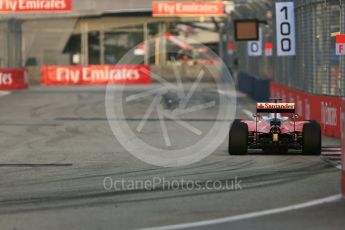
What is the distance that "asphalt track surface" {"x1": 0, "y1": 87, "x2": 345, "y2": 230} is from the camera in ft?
28.9

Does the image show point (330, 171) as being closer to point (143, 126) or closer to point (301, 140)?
point (301, 140)

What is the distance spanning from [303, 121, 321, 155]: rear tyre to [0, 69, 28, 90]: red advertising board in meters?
33.6

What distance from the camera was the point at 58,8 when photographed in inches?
1673

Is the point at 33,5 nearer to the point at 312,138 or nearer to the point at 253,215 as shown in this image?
the point at 312,138

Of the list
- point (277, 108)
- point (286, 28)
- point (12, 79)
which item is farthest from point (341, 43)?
point (12, 79)

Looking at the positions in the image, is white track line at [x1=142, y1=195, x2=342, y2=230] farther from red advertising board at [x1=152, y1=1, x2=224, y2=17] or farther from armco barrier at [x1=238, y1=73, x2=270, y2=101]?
red advertising board at [x1=152, y1=1, x2=224, y2=17]

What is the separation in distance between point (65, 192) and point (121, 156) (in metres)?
4.44

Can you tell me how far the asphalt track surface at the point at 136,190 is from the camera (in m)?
8.82

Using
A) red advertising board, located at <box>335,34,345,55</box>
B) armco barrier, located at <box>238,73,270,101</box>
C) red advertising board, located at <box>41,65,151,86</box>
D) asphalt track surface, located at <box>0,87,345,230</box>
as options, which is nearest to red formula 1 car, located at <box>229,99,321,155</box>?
asphalt track surface, located at <box>0,87,345,230</box>

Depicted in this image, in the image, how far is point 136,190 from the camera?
1090 centimetres

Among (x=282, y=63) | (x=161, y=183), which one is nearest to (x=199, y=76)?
(x=282, y=63)

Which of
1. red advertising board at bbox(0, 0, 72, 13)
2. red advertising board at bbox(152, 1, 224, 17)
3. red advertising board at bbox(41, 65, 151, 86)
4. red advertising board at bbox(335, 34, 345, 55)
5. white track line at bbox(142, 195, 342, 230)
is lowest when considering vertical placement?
white track line at bbox(142, 195, 342, 230)

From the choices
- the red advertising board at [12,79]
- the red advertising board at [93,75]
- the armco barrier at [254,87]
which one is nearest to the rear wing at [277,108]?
the armco barrier at [254,87]

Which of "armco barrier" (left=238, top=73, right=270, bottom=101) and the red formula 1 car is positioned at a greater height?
"armco barrier" (left=238, top=73, right=270, bottom=101)
